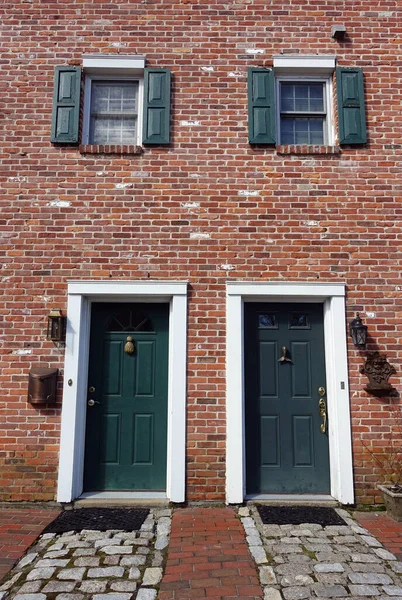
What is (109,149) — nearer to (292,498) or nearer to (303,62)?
(303,62)

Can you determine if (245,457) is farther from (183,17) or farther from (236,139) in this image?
(183,17)

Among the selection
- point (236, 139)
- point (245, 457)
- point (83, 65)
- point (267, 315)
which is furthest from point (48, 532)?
point (83, 65)

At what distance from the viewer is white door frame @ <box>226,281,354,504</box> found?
15.2ft

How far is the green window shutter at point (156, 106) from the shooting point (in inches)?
205

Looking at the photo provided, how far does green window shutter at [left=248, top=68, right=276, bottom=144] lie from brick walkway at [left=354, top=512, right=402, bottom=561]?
4148 mm

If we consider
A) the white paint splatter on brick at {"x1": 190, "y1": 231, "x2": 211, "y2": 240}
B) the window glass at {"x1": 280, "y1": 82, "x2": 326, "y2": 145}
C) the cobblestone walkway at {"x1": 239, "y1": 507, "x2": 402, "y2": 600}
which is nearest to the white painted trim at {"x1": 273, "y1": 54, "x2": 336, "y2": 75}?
the window glass at {"x1": 280, "y1": 82, "x2": 326, "y2": 145}

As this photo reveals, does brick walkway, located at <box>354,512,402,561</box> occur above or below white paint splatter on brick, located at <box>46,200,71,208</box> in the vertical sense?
below

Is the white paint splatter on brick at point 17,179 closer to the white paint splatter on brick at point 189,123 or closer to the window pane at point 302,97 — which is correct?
the white paint splatter on brick at point 189,123

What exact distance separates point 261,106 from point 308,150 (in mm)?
765

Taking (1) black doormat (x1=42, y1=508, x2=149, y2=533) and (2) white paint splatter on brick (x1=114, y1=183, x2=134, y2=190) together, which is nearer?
(1) black doormat (x1=42, y1=508, x2=149, y2=533)

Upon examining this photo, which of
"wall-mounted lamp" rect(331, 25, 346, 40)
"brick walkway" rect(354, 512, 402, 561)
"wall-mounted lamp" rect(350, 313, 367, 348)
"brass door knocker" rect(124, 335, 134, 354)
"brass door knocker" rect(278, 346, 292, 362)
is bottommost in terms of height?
"brick walkway" rect(354, 512, 402, 561)

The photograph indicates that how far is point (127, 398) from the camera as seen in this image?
16.2 feet

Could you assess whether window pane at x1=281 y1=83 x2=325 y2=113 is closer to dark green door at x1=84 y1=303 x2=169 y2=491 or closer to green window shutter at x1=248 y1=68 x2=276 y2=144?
green window shutter at x1=248 y1=68 x2=276 y2=144

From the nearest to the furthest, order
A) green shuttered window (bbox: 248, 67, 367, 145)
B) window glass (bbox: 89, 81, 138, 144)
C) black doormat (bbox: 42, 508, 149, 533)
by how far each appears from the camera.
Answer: black doormat (bbox: 42, 508, 149, 533) → green shuttered window (bbox: 248, 67, 367, 145) → window glass (bbox: 89, 81, 138, 144)
